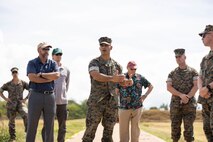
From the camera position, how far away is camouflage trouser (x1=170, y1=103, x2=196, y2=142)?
1168 cm

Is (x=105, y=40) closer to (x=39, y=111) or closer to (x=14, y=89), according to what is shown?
(x=39, y=111)

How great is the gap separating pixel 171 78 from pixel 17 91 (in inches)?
209

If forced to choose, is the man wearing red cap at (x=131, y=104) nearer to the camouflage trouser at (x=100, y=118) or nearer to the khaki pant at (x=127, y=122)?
the khaki pant at (x=127, y=122)

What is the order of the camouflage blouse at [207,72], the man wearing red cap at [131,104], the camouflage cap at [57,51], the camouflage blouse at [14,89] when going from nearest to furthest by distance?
the camouflage blouse at [207,72], the man wearing red cap at [131,104], the camouflage cap at [57,51], the camouflage blouse at [14,89]

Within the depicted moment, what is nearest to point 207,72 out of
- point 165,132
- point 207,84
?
point 207,84

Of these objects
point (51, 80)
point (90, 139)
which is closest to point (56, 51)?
point (51, 80)

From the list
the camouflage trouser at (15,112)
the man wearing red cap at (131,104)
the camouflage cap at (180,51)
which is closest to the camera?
the man wearing red cap at (131,104)

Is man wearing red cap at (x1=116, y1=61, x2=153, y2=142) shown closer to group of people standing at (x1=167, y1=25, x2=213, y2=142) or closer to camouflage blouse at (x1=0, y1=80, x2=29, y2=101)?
group of people standing at (x1=167, y1=25, x2=213, y2=142)

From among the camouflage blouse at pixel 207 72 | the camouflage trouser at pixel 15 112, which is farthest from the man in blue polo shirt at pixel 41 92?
the camouflage trouser at pixel 15 112

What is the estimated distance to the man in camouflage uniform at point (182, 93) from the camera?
457 inches

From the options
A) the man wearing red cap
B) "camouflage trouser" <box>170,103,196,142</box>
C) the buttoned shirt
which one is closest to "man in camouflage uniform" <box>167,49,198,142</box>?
"camouflage trouser" <box>170,103,196,142</box>

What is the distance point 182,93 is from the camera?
457 inches

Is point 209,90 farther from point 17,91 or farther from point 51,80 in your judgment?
point 17,91

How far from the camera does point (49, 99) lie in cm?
948
